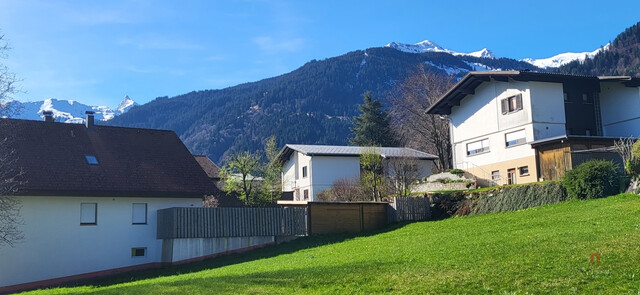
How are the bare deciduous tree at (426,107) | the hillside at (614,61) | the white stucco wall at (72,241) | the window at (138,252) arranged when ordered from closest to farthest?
the white stucco wall at (72,241) → the window at (138,252) → the bare deciduous tree at (426,107) → the hillside at (614,61)

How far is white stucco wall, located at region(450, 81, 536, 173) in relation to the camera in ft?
125

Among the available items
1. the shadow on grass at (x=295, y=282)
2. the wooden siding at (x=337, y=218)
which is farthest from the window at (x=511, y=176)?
the shadow on grass at (x=295, y=282)

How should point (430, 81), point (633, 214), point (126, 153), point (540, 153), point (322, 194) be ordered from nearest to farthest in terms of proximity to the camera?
point (633, 214), point (126, 153), point (540, 153), point (322, 194), point (430, 81)

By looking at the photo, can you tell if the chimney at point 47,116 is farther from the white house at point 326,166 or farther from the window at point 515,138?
the window at point 515,138

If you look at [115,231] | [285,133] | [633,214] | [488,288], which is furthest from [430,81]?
[285,133]

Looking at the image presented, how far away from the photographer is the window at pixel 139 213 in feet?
102

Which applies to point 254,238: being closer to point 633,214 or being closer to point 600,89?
point 633,214

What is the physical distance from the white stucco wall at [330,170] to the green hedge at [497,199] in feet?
74.0

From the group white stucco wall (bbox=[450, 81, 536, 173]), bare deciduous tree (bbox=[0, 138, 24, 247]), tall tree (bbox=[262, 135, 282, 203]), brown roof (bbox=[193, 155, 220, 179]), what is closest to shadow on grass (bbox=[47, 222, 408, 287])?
bare deciduous tree (bbox=[0, 138, 24, 247])

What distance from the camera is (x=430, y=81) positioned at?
58156 mm

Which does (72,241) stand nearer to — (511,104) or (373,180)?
(373,180)

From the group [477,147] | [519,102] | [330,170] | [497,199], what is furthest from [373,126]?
[497,199]

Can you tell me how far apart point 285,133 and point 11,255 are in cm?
13500

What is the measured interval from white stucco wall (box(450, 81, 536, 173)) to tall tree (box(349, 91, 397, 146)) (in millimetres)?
20855
